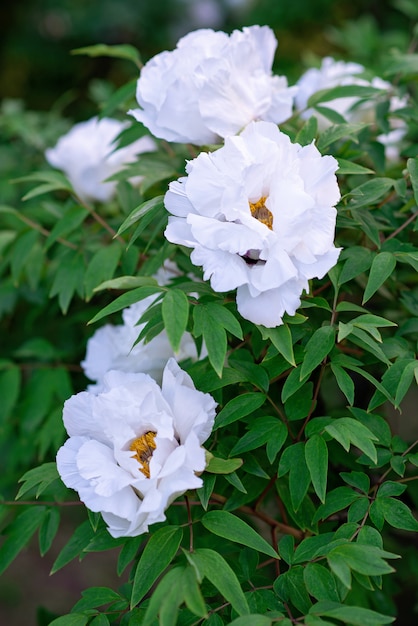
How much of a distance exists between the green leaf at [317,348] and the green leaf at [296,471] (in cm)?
9

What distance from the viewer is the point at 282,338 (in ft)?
2.34

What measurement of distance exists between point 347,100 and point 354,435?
0.63m

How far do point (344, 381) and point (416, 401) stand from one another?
2053 millimetres

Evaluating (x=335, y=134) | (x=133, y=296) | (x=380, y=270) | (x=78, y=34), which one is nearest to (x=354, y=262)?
(x=380, y=270)

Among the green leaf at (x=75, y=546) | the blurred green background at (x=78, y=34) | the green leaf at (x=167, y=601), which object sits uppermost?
the green leaf at (x=167, y=601)

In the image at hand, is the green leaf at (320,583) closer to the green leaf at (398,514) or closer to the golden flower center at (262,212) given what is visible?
the green leaf at (398,514)

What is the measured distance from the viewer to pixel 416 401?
2680 millimetres

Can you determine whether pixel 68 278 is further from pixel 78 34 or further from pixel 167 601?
pixel 78 34

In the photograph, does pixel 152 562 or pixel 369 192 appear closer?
pixel 152 562

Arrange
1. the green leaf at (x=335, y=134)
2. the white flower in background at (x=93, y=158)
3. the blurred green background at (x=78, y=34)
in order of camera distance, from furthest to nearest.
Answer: the blurred green background at (x=78, y=34)
the white flower in background at (x=93, y=158)
the green leaf at (x=335, y=134)

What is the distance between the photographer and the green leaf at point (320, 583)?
673mm

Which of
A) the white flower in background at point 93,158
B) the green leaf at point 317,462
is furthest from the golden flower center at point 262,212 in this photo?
the white flower in background at point 93,158

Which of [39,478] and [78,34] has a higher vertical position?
[39,478]

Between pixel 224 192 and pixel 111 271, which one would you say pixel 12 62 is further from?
pixel 224 192
